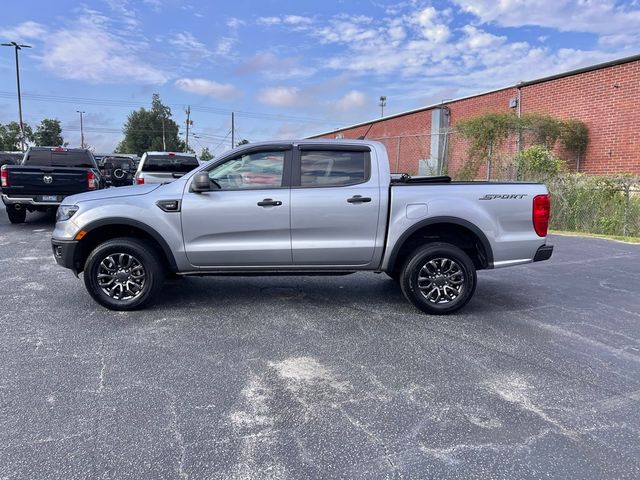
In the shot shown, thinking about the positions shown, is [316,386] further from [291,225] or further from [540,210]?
[540,210]

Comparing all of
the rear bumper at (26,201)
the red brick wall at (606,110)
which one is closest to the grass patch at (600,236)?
the red brick wall at (606,110)

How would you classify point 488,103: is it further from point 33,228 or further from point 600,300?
point 33,228

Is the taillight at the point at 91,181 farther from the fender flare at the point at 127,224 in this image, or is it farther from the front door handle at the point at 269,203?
the front door handle at the point at 269,203

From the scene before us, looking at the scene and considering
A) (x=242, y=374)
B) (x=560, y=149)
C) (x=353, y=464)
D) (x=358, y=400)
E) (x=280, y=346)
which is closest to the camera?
(x=353, y=464)

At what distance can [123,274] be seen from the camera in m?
5.26

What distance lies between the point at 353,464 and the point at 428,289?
2893 mm

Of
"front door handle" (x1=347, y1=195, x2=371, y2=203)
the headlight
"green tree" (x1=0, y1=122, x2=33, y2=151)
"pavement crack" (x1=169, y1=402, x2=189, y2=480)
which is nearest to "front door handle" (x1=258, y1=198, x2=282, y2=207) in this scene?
"front door handle" (x1=347, y1=195, x2=371, y2=203)

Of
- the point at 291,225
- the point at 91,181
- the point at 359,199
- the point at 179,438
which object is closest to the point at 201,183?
the point at 291,225

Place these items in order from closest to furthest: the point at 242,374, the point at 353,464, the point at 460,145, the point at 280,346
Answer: the point at 353,464 < the point at 242,374 < the point at 280,346 < the point at 460,145

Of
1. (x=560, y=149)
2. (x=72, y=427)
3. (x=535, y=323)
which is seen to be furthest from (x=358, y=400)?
(x=560, y=149)

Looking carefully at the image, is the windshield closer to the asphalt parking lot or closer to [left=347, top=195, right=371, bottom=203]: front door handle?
the asphalt parking lot

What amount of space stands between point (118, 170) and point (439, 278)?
1867cm

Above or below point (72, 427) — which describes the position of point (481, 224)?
above

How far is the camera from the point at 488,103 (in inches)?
768
